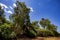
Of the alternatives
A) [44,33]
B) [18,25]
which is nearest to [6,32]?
[18,25]

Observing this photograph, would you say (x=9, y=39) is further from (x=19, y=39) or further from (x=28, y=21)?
(x=28, y=21)

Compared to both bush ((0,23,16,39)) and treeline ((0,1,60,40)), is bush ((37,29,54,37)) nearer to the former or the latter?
treeline ((0,1,60,40))

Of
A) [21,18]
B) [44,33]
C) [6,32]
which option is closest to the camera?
[6,32]

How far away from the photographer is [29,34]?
10844 millimetres

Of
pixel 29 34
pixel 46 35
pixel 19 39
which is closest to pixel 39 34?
pixel 46 35

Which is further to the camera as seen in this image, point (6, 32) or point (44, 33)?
point (44, 33)

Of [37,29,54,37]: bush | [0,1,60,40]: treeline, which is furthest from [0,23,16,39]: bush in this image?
[37,29,54,37]: bush

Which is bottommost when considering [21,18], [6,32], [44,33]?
[6,32]

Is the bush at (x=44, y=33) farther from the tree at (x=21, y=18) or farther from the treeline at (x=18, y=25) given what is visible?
the tree at (x=21, y=18)

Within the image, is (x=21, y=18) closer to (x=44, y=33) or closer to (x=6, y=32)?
(x=6, y=32)

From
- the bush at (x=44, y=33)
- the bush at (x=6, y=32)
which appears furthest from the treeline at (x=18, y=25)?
the bush at (x=44, y=33)

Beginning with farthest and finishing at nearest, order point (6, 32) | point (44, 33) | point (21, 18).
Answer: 1. point (44, 33)
2. point (21, 18)
3. point (6, 32)

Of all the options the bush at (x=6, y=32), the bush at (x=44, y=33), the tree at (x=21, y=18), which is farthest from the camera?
the bush at (x=44, y=33)

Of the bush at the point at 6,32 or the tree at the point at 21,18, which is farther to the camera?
the tree at the point at 21,18
